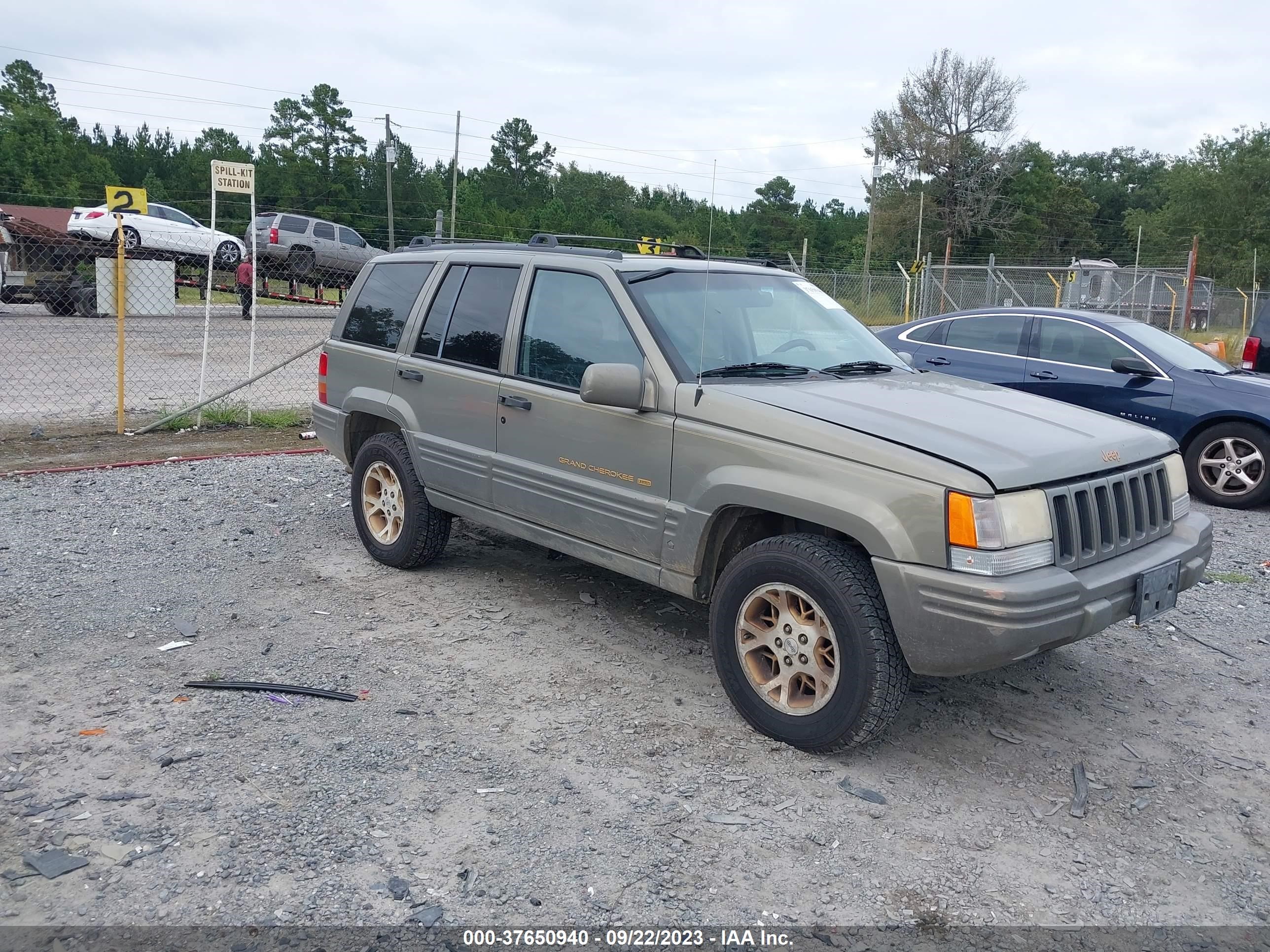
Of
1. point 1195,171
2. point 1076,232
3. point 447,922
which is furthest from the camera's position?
point 1076,232

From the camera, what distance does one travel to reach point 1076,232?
238 ft

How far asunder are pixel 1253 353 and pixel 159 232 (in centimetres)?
2299

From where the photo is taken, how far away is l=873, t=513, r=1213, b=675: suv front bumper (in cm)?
350

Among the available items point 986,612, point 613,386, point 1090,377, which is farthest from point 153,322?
point 986,612

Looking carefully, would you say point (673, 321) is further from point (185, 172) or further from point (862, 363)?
point (185, 172)

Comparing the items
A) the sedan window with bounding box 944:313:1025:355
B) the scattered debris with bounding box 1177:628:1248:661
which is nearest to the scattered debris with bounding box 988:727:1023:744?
the scattered debris with bounding box 1177:628:1248:661

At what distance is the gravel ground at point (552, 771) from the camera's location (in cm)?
312

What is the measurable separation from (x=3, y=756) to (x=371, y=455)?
2692 millimetres

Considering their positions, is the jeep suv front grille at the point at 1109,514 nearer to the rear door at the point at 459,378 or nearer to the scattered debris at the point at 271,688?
the rear door at the point at 459,378

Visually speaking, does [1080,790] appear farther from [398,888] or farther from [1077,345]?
[1077,345]

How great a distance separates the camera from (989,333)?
31.9 ft


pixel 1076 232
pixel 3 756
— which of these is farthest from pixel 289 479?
pixel 1076 232

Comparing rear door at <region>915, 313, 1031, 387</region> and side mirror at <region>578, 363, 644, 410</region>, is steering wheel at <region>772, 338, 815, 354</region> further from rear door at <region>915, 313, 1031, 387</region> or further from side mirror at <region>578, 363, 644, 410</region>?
rear door at <region>915, 313, 1031, 387</region>

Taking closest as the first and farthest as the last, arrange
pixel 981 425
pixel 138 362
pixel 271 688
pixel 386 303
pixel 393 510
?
1. pixel 981 425
2. pixel 271 688
3. pixel 393 510
4. pixel 386 303
5. pixel 138 362
